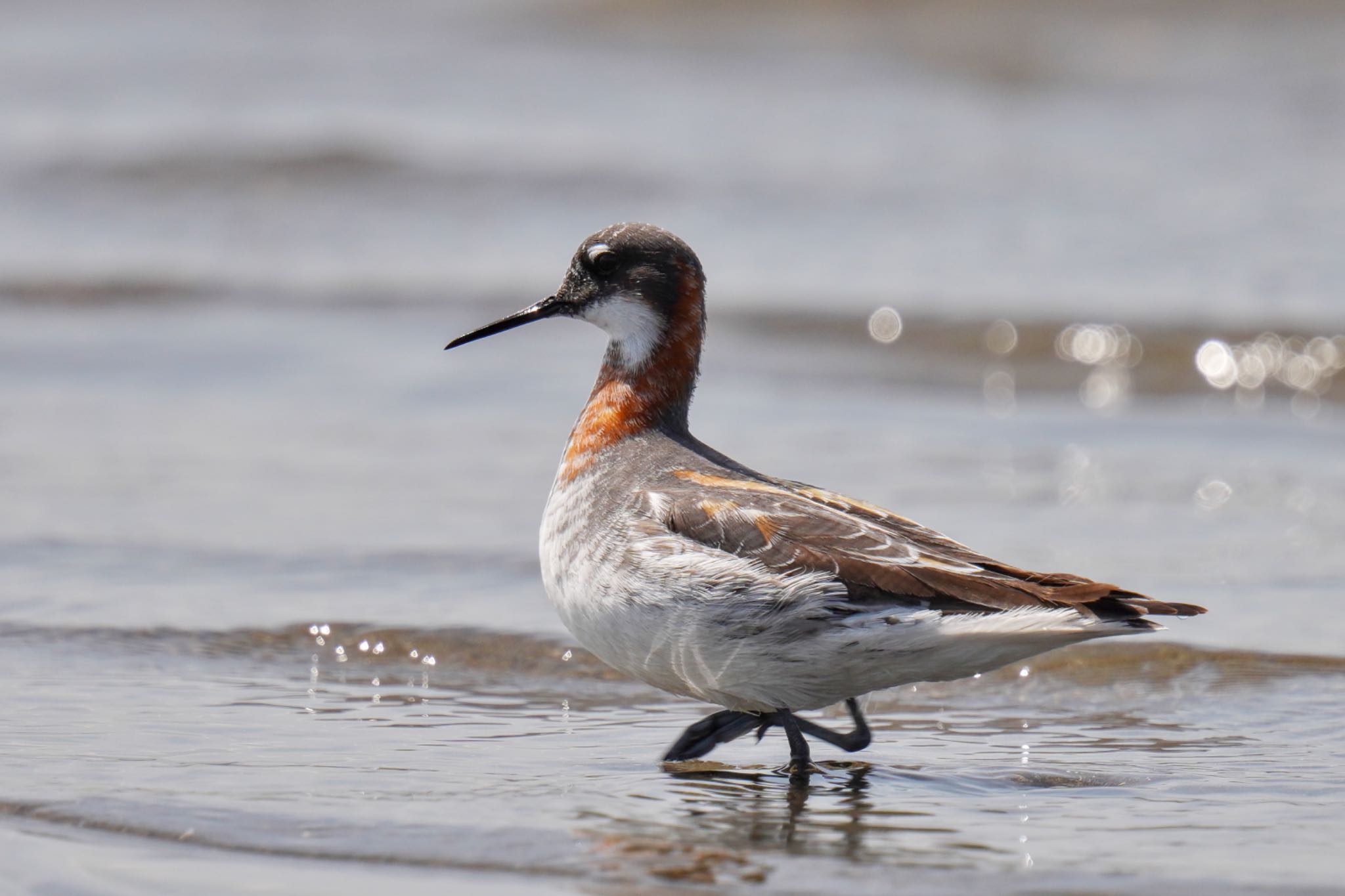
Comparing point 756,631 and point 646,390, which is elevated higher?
point 646,390

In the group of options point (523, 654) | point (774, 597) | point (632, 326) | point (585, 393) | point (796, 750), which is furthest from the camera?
point (585, 393)

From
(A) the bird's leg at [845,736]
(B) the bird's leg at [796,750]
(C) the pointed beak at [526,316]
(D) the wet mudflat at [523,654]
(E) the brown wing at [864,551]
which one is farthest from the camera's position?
(C) the pointed beak at [526,316]

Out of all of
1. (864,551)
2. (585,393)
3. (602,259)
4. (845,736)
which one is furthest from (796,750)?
(585,393)

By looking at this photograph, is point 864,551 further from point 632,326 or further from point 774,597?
point 632,326

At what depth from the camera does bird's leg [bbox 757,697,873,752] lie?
616cm

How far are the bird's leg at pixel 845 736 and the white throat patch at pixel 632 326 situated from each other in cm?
157

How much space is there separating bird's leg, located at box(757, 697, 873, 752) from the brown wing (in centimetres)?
59

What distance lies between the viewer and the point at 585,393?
12.0 metres

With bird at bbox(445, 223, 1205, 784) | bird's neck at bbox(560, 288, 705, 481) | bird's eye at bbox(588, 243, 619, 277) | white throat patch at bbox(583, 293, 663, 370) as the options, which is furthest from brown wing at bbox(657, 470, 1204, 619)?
bird's eye at bbox(588, 243, 619, 277)

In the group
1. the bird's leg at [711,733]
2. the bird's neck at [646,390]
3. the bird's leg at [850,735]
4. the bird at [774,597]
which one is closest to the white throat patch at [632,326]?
the bird's neck at [646,390]

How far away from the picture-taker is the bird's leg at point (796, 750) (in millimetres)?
6047

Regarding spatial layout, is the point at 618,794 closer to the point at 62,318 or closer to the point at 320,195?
the point at 62,318

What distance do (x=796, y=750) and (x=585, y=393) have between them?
615cm

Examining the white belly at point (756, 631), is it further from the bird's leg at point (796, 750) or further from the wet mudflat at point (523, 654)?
the wet mudflat at point (523, 654)
